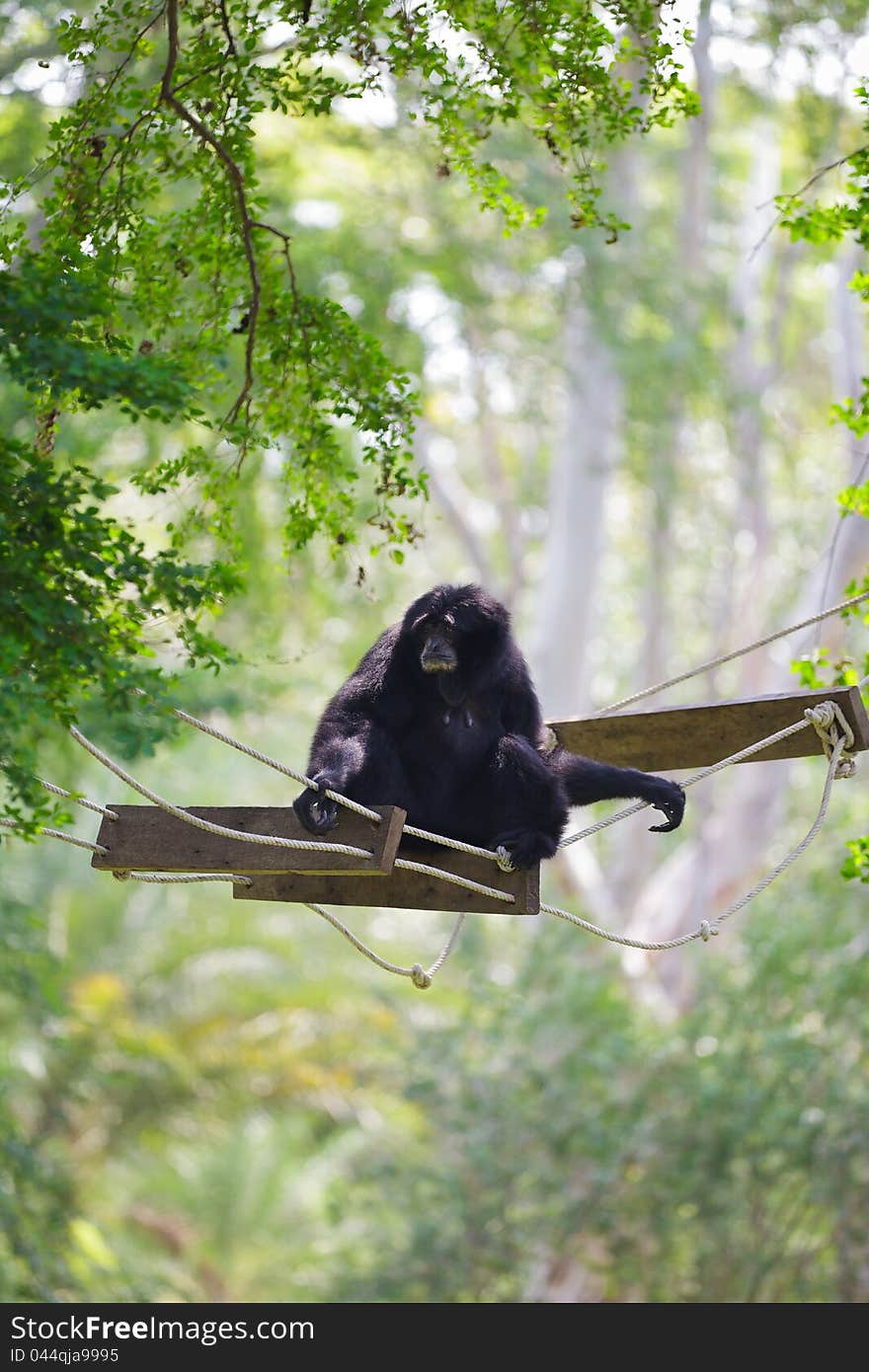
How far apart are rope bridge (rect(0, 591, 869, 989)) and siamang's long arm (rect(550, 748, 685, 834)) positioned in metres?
0.07

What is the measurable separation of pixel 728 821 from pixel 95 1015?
6458 mm

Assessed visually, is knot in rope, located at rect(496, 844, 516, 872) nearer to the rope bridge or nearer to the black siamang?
the rope bridge

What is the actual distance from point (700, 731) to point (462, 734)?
751 millimetres

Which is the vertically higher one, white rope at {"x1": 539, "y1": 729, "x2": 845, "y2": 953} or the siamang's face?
the siamang's face

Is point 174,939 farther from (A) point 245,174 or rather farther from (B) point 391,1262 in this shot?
(A) point 245,174

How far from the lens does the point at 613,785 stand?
450 cm

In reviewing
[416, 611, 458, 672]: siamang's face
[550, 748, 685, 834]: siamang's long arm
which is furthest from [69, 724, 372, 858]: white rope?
[550, 748, 685, 834]: siamang's long arm

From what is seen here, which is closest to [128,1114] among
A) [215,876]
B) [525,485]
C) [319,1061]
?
[319,1061]

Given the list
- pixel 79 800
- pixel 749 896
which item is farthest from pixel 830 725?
pixel 79 800

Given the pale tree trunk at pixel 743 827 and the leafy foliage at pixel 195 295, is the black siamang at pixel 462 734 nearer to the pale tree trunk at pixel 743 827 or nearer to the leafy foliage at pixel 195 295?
the leafy foliage at pixel 195 295

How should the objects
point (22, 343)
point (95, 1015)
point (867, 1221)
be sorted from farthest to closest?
point (95, 1015)
point (867, 1221)
point (22, 343)

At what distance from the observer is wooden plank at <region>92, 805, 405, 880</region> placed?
3473 mm

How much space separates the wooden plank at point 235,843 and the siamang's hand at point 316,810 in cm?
3

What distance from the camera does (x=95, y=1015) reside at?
47.1ft
